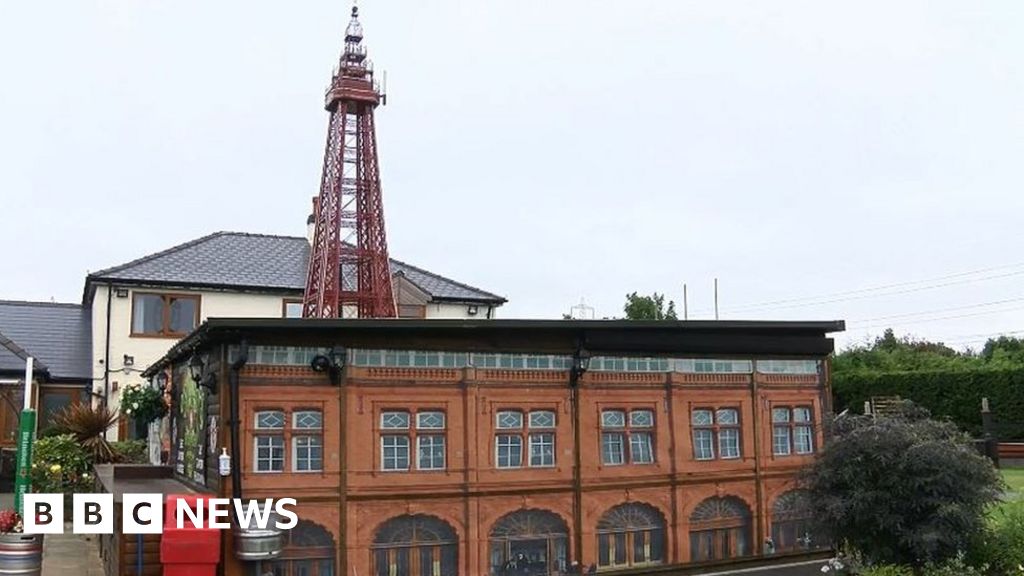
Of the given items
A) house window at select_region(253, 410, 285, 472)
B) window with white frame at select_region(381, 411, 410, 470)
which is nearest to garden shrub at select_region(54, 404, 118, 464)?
house window at select_region(253, 410, 285, 472)

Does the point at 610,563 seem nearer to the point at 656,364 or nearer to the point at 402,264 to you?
the point at 656,364

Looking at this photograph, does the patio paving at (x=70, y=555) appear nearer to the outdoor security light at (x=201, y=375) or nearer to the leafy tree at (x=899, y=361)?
the outdoor security light at (x=201, y=375)

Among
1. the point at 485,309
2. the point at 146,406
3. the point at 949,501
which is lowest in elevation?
the point at 949,501

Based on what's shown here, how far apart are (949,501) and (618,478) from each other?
161 inches

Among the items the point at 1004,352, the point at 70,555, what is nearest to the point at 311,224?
the point at 70,555

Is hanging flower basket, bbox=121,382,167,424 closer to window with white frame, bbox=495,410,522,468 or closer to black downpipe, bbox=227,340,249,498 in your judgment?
black downpipe, bbox=227,340,249,498

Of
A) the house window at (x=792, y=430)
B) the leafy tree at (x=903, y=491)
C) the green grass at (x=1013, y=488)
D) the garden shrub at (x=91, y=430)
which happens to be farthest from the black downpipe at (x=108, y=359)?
the green grass at (x=1013, y=488)

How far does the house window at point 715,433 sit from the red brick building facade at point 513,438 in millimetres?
24

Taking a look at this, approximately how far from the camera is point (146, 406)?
16.4 m

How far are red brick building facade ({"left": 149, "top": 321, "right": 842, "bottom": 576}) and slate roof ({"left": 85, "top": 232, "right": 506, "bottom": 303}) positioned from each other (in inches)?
492

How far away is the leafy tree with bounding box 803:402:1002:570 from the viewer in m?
11.5

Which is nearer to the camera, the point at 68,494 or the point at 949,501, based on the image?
the point at 949,501

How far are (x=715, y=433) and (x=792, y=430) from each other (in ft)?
5.29

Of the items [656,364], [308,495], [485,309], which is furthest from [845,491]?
[485,309]
